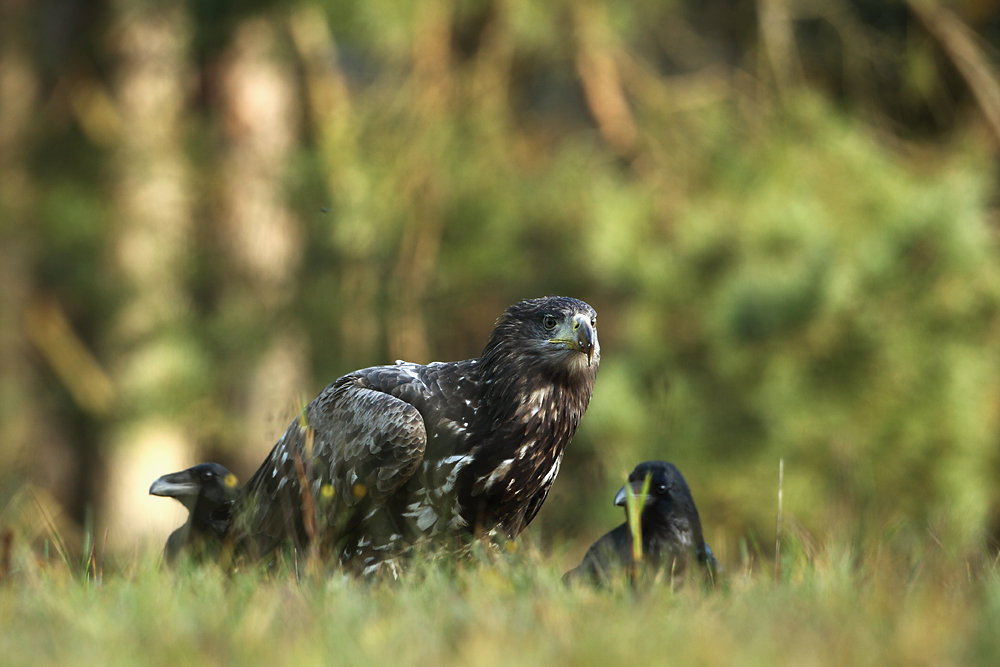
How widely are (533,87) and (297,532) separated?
6.66 metres

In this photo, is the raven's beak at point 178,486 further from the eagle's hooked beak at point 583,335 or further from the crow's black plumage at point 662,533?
the eagle's hooked beak at point 583,335

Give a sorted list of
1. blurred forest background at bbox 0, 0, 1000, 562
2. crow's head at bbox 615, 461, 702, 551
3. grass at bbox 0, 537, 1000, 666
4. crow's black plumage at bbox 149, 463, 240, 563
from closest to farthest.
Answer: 1. grass at bbox 0, 537, 1000, 666
2. crow's head at bbox 615, 461, 702, 551
3. crow's black plumage at bbox 149, 463, 240, 563
4. blurred forest background at bbox 0, 0, 1000, 562

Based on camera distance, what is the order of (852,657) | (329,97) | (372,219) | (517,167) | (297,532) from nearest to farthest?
(852,657) → (297,532) → (372,219) → (517,167) → (329,97)

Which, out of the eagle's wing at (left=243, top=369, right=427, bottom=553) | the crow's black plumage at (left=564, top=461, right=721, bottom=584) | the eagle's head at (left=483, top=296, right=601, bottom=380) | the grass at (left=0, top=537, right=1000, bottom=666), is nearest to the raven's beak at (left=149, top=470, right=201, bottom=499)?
the eagle's wing at (left=243, top=369, right=427, bottom=553)

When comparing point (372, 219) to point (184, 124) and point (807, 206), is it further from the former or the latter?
point (807, 206)

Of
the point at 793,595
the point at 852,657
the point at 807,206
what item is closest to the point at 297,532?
the point at 793,595

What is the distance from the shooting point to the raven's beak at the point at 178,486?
13.1ft

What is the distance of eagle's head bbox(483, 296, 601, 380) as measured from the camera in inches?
133

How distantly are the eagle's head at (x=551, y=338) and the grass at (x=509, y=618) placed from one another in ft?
2.57

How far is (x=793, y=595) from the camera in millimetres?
2477

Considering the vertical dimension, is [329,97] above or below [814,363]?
above

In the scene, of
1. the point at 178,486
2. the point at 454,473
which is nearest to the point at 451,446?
the point at 454,473

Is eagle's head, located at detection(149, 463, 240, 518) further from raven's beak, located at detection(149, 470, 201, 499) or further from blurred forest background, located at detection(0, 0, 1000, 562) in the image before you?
blurred forest background, located at detection(0, 0, 1000, 562)

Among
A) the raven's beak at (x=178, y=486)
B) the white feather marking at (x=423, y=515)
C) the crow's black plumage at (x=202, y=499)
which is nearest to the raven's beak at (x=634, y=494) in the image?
the white feather marking at (x=423, y=515)
